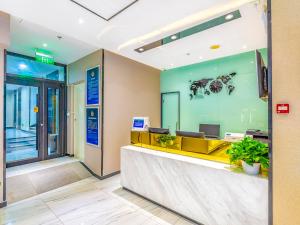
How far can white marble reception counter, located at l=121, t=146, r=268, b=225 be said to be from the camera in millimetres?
1742

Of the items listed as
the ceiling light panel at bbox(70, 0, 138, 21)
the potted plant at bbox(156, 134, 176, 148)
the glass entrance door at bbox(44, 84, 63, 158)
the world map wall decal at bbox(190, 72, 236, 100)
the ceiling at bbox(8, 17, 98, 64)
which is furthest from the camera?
the glass entrance door at bbox(44, 84, 63, 158)

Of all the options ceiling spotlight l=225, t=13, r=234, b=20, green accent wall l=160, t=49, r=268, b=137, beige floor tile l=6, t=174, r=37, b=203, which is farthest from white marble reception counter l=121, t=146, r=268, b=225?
green accent wall l=160, t=49, r=268, b=137

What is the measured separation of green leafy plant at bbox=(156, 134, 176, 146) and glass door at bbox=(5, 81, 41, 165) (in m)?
3.98

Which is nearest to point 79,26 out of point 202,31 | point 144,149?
point 202,31

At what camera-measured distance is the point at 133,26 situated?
2885 mm

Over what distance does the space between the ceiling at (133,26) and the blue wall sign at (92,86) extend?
538 mm

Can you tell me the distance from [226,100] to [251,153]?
115 inches

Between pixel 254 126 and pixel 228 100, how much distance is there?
88 cm

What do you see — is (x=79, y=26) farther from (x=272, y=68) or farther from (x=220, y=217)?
(x=220, y=217)

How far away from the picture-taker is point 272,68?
5.12ft

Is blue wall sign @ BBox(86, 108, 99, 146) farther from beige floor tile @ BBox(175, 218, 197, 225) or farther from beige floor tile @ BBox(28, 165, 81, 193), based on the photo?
beige floor tile @ BBox(175, 218, 197, 225)

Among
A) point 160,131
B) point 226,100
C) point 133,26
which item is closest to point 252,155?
point 160,131

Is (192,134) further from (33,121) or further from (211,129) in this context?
(33,121)
